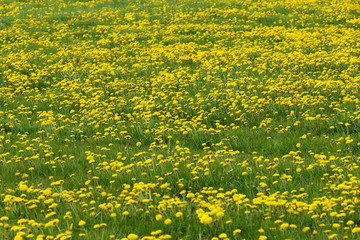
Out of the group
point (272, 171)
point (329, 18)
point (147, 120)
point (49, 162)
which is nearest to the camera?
point (272, 171)

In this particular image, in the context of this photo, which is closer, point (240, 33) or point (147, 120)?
point (147, 120)

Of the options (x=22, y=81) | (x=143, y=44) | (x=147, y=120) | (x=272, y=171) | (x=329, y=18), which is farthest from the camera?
(x=329, y=18)

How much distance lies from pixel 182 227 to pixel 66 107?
18.2 feet

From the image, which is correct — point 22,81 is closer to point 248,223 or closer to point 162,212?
point 162,212

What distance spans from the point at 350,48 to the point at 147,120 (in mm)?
6443

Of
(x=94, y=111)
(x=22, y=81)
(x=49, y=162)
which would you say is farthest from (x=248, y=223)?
(x=22, y=81)

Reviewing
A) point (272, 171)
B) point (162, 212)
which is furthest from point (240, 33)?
point (162, 212)

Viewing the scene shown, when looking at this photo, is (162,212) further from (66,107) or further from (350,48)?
(350,48)

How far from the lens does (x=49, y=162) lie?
5.75 m

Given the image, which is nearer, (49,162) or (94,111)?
(49,162)

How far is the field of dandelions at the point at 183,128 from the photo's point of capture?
152 inches

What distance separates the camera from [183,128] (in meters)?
6.72

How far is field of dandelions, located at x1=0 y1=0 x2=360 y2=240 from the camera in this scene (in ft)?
12.7

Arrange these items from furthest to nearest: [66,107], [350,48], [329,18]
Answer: [329,18]
[350,48]
[66,107]
